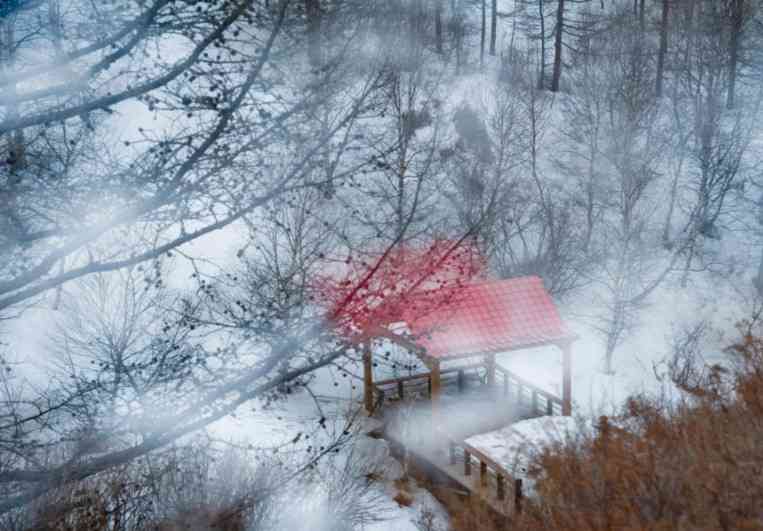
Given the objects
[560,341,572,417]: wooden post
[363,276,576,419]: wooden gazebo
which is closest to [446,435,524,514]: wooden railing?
[363,276,576,419]: wooden gazebo

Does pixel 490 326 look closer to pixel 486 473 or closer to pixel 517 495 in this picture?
pixel 486 473

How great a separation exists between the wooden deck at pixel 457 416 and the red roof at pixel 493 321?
1387mm

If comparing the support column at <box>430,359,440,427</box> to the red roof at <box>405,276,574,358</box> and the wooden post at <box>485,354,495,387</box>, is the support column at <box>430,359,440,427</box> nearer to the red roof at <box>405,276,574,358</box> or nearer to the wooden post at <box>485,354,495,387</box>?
the red roof at <box>405,276,574,358</box>

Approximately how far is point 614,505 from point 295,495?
4.50m

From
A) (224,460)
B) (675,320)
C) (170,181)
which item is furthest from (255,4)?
(675,320)

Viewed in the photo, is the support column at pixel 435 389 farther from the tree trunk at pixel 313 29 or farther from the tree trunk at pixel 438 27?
the tree trunk at pixel 438 27

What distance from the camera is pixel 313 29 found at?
415cm

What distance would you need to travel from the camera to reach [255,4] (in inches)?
153

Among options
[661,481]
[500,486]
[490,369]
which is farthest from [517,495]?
[490,369]

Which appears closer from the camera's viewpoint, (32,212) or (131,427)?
(32,212)

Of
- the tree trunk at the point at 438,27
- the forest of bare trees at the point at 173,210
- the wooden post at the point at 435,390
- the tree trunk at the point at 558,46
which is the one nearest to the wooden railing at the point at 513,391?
the wooden post at the point at 435,390

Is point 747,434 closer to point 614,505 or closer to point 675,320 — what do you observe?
point 614,505

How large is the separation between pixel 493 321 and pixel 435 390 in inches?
71.9

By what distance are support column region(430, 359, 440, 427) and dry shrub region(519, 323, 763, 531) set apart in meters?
5.97
